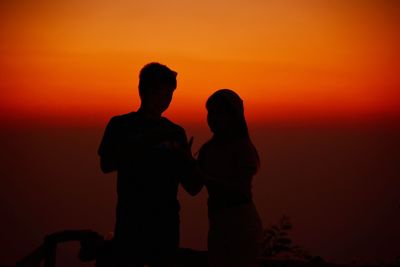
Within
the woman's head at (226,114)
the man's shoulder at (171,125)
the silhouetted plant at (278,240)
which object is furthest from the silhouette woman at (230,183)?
the silhouetted plant at (278,240)

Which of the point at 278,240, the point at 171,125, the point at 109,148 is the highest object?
the point at 171,125

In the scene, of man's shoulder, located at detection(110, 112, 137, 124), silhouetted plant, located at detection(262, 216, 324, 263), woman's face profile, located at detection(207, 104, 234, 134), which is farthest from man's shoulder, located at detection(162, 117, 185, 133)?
silhouetted plant, located at detection(262, 216, 324, 263)

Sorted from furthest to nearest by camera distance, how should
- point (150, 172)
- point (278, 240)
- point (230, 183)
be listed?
point (278, 240)
point (230, 183)
point (150, 172)

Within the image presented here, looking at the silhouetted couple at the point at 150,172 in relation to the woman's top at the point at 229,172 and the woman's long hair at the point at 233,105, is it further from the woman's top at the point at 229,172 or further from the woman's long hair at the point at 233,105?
the woman's long hair at the point at 233,105

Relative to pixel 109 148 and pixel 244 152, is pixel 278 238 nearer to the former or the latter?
pixel 244 152

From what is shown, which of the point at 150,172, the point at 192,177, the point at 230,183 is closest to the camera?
the point at 150,172

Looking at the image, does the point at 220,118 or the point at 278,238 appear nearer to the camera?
the point at 220,118

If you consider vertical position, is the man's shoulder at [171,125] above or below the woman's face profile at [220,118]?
below

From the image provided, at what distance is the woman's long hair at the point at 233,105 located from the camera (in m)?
2.39

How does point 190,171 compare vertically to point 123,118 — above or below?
below

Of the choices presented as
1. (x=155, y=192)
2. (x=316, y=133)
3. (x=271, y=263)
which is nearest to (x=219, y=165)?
(x=155, y=192)

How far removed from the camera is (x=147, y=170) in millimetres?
2113

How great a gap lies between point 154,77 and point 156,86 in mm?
41

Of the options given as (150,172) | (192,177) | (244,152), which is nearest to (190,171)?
(192,177)
